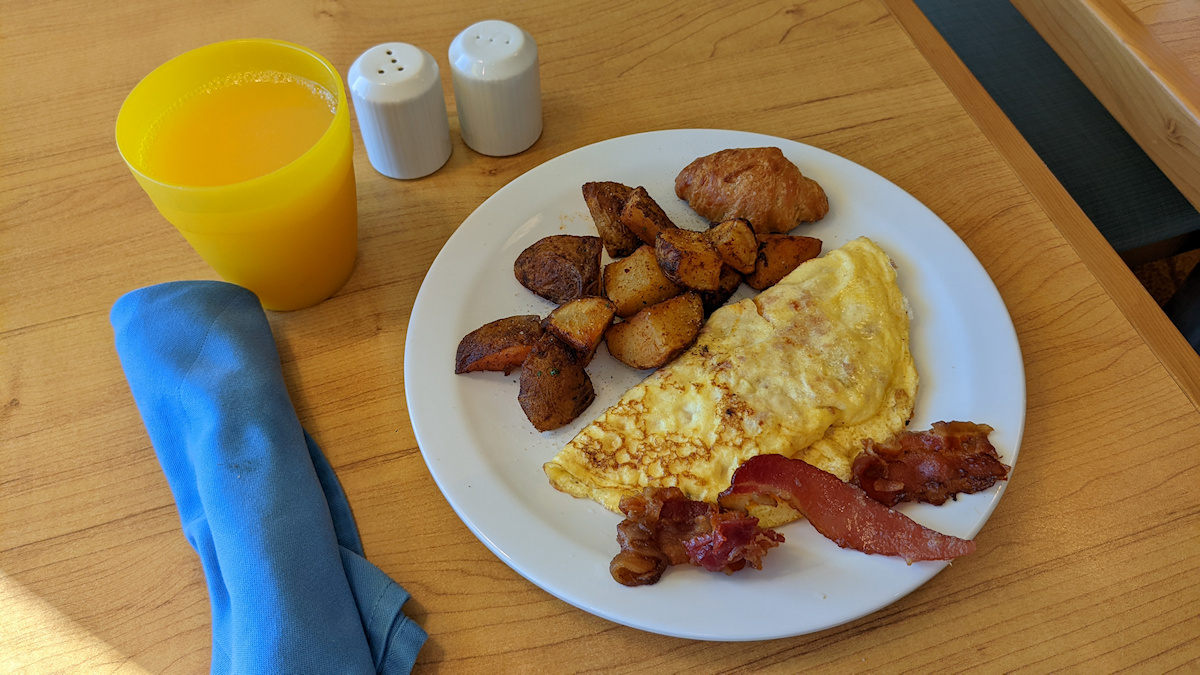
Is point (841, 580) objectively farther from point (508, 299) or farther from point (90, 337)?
point (90, 337)

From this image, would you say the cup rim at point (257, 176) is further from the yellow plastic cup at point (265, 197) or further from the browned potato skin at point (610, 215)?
the browned potato skin at point (610, 215)

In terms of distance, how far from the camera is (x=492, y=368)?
133 centimetres

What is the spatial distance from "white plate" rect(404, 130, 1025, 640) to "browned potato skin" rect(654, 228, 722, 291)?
0.19 meters

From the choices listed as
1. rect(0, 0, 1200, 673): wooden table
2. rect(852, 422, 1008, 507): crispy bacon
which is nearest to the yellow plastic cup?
rect(0, 0, 1200, 673): wooden table

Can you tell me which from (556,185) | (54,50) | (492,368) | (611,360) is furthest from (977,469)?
(54,50)

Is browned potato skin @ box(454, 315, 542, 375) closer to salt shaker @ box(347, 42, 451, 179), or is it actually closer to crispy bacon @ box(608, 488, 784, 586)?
crispy bacon @ box(608, 488, 784, 586)

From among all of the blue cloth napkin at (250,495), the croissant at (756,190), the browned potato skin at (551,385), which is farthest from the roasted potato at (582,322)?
the blue cloth napkin at (250,495)

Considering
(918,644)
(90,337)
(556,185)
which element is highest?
(556,185)

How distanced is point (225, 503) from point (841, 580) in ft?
2.96

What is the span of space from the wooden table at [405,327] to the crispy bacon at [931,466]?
0.38 ft

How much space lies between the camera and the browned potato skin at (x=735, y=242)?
4.56ft

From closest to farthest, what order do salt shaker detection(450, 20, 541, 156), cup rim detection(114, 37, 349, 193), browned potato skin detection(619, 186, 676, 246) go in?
cup rim detection(114, 37, 349, 193), browned potato skin detection(619, 186, 676, 246), salt shaker detection(450, 20, 541, 156)

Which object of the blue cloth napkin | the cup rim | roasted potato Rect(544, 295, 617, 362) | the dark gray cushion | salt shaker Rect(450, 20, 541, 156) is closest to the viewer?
the blue cloth napkin

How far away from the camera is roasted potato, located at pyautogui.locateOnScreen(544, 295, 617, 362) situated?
129 centimetres
